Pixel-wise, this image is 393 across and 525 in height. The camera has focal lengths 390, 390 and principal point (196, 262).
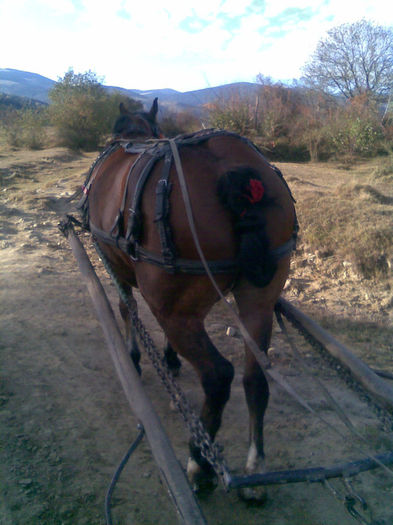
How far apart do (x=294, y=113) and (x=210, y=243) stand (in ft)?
56.8

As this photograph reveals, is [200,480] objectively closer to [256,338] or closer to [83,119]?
[256,338]

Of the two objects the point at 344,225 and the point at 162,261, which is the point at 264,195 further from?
the point at 344,225

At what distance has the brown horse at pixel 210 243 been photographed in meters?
1.86

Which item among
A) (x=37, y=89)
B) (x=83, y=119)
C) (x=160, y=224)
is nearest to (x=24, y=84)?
(x=37, y=89)

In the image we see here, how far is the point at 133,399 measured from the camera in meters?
1.80

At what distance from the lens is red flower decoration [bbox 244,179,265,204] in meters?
1.80

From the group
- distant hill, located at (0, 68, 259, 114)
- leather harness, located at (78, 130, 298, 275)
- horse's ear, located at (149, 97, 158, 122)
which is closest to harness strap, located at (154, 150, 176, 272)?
leather harness, located at (78, 130, 298, 275)

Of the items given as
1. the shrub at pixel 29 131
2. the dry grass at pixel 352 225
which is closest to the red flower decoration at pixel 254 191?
the dry grass at pixel 352 225

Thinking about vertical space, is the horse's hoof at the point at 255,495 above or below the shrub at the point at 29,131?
below

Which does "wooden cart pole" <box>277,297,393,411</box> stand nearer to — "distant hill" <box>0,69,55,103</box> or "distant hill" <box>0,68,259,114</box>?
"distant hill" <box>0,68,259,114</box>

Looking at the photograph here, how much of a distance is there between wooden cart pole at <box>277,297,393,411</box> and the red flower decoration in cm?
89

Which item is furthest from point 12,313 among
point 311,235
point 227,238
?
point 311,235

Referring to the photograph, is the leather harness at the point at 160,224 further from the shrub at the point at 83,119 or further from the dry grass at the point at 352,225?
the shrub at the point at 83,119

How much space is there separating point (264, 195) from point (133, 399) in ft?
3.79
